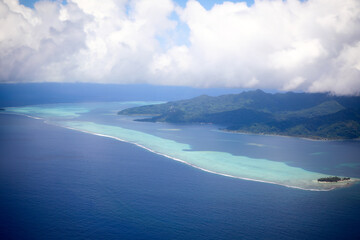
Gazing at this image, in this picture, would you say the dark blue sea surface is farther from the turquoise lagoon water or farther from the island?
the turquoise lagoon water

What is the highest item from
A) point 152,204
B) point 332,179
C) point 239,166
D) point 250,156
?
point 250,156

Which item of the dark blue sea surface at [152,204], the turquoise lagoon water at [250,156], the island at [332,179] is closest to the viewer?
the dark blue sea surface at [152,204]

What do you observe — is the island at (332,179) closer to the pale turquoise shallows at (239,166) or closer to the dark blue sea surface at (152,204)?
the pale turquoise shallows at (239,166)

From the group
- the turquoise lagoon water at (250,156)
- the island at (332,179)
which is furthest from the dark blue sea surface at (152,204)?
the turquoise lagoon water at (250,156)

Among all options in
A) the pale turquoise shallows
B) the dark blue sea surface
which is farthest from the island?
the dark blue sea surface

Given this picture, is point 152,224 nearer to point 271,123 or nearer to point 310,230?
point 310,230

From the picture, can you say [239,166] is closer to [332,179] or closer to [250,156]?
[250,156]

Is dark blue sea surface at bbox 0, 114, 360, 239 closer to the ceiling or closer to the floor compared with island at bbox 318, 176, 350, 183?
closer to the floor

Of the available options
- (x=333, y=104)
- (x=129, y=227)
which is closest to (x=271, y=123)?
(x=333, y=104)

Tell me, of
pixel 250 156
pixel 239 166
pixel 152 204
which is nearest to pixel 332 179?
pixel 239 166
